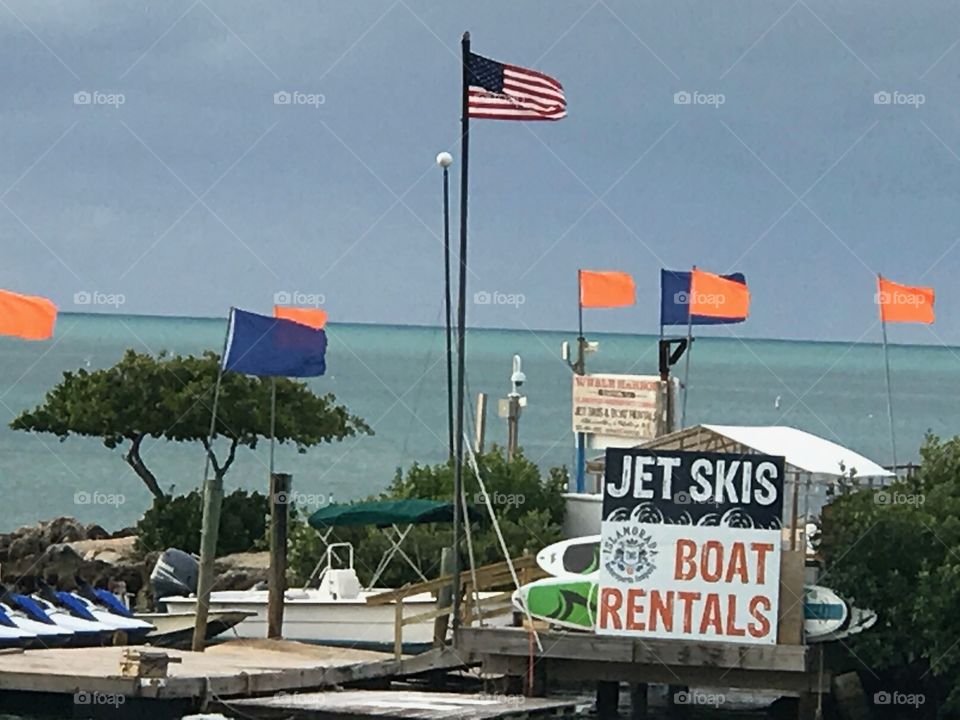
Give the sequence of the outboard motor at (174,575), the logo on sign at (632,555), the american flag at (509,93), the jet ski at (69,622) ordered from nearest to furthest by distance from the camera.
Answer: the logo on sign at (632,555), the american flag at (509,93), the jet ski at (69,622), the outboard motor at (174,575)

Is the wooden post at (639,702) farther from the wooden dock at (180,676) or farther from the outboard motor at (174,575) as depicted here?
the outboard motor at (174,575)

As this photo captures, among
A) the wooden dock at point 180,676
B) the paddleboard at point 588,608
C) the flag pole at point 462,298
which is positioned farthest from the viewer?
the flag pole at point 462,298

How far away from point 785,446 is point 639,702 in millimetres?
4198

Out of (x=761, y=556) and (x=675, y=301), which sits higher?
(x=675, y=301)

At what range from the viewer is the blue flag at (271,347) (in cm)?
3688

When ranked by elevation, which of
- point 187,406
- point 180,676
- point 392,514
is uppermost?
point 187,406

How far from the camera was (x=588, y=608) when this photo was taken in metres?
32.8

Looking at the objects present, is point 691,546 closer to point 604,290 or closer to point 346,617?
point 346,617

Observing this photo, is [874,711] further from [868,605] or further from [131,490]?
[131,490]

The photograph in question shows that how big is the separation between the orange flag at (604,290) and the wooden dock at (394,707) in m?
13.7

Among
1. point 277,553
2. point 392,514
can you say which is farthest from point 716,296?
point 277,553

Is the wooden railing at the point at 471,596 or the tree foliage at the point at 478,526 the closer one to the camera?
the wooden railing at the point at 471,596

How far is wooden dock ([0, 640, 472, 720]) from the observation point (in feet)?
102

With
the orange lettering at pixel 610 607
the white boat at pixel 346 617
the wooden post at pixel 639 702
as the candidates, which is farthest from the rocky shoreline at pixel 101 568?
the orange lettering at pixel 610 607
